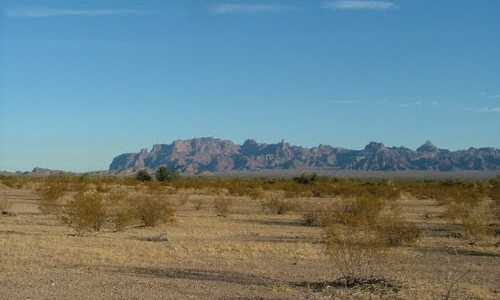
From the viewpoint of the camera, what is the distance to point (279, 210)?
1642 inches

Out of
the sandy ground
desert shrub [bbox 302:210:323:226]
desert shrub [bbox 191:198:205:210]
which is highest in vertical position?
desert shrub [bbox 191:198:205:210]

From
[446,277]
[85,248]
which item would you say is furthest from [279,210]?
[446,277]

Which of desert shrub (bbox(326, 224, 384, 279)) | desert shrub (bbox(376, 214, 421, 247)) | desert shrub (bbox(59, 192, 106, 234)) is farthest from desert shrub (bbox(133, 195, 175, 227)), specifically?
desert shrub (bbox(326, 224, 384, 279))

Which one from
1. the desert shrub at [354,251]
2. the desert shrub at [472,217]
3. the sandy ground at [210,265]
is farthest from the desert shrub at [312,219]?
→ the desert shrub at [354,251]

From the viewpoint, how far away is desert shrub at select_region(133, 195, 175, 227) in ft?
102

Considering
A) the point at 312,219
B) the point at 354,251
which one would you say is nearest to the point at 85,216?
the point at 312,219

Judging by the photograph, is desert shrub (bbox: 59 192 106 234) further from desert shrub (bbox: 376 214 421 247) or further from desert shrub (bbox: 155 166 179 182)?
desert shrub (bbox: 155 166 179 182)

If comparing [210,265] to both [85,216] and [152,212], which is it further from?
[152,212]

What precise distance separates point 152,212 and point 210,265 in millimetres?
12289

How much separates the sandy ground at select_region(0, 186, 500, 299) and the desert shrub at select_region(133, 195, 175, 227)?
2.10 ft

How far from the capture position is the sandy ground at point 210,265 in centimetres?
1527

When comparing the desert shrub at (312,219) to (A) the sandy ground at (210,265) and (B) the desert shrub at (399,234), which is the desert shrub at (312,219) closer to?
(A) the sandy ground at (210,265)

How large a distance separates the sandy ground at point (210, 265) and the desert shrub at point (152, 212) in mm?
639

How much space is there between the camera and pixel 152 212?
3114cm
